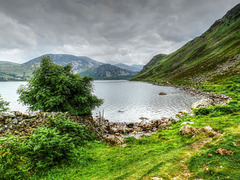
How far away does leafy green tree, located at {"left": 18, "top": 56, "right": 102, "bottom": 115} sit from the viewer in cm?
1547

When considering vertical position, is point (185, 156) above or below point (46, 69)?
below

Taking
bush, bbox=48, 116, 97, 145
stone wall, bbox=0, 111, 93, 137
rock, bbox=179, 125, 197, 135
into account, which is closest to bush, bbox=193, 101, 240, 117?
rock, bbox=179, 125, 197, 135

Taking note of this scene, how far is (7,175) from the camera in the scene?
248 inches

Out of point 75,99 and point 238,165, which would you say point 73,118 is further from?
point 238,165

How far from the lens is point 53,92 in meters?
16.5

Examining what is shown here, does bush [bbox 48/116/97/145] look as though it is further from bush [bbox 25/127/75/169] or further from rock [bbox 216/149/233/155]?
rock [bbox 216/149/233/155]

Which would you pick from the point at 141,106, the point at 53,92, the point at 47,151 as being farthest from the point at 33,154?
the point at 141,106

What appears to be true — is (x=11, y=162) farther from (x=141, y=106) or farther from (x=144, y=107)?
(x=141, y=106)

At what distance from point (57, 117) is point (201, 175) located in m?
13.2

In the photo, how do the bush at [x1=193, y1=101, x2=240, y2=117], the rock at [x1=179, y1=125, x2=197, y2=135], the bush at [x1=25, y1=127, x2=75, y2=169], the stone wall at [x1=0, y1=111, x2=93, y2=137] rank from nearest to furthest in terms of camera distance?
the bush at [x1=25, y1=127, x2=75, y2=169] < the stone wall at [x1=0, y1=111, x2=93, y2=137] < the rock at [x1=179, y1=125, x2=197, y2=135] < the bush at [x1=193, y1=101, x2=240, y2=117]

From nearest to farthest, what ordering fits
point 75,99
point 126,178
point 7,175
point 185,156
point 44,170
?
point 7,175 → point 126,178 → point 44,170 → point 185,156 → point 75,99

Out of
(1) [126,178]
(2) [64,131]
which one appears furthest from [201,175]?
(2) [64,131]

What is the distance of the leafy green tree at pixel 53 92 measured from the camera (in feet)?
50.8

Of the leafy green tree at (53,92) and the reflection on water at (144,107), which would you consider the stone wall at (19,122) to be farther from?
the reflection on water at (144,107)
